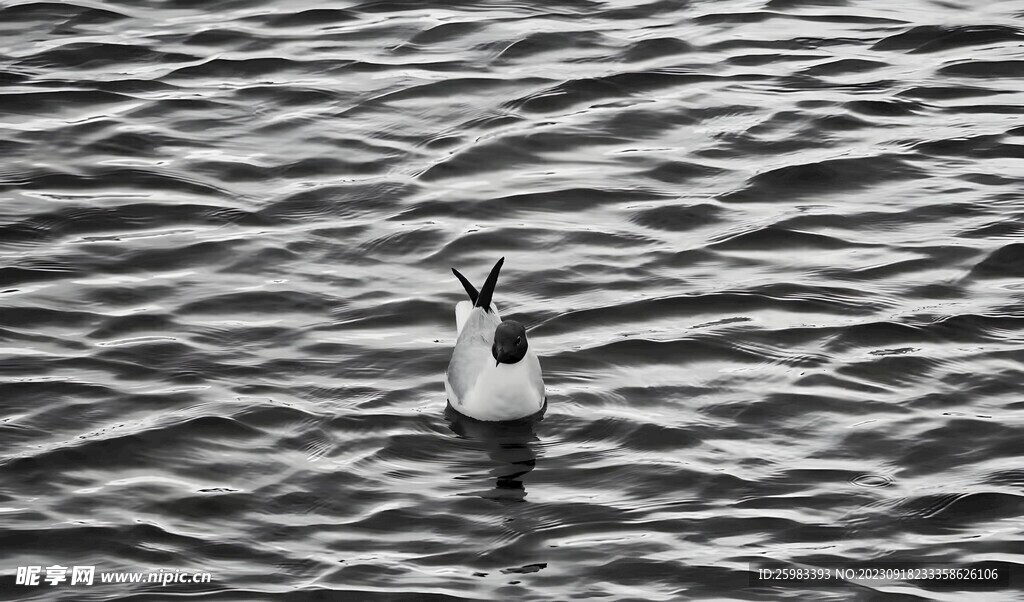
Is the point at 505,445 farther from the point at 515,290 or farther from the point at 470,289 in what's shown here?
the point at 515,290

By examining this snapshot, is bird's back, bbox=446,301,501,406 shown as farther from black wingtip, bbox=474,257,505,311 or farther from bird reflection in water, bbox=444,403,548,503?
bird reflection in water, bbox=444,403,548,503

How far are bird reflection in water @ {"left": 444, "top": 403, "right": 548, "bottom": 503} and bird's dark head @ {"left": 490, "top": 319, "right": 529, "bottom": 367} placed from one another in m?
0.38

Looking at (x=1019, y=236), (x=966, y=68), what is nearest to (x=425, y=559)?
(x=1019, y=236)

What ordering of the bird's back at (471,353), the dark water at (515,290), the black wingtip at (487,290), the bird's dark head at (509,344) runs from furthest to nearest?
the black wingtip at (487,290) → the bird's back at (471,353) → the bird's dark head at (509,344) → the dark water at (515,290)

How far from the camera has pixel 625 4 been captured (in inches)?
595

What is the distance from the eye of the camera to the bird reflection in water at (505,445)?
7730mm

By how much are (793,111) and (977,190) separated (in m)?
1.97

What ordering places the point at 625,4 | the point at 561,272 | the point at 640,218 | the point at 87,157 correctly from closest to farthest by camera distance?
the point at 561,272, the point at 640,218, the point at 87,157, the point at 625,4

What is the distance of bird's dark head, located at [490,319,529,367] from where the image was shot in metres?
8.40

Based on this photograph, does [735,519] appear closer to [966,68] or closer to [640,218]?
[640,218]

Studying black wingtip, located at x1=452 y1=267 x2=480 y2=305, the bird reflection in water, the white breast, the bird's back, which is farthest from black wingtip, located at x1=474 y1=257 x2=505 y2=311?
the bird reflection in water

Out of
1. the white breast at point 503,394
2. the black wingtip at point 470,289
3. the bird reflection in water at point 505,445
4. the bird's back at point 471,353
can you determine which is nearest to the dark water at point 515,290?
the bird reflection in water at point 505,445

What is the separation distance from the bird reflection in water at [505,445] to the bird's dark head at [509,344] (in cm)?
38

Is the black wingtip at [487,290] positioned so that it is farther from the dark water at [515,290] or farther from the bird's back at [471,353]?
the dark water at [515,290]
